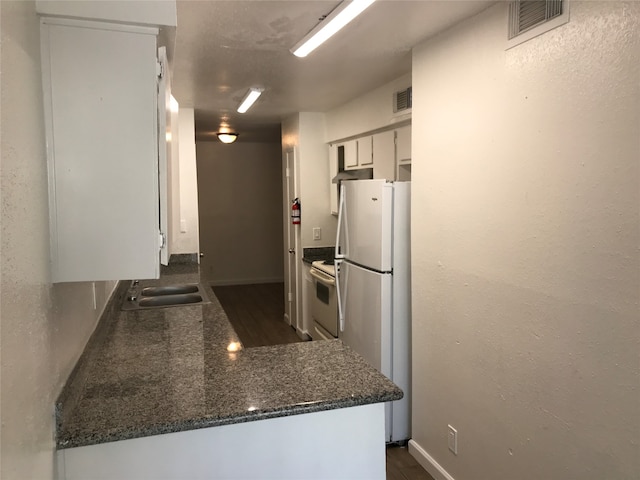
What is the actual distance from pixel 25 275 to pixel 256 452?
2.85 feet

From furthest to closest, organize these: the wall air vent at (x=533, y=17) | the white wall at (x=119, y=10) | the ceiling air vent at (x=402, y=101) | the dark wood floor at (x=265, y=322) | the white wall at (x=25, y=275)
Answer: the ceiling air vent at (x=402, y=101) < the dark wood floor at (x=265, y=322) < the wall air vent at (x=533, y=17) < the white wall at (x=119, y=10) < the white wall at (x=25, y=275)

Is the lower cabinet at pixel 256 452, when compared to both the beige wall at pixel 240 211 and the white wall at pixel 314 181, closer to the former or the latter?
the white wall at pixel 314 181

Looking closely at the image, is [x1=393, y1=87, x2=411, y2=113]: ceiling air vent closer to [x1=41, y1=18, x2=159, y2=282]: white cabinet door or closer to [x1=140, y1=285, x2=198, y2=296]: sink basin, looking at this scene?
[x1=140, y1=285, x2=198, y2=296]: sink basin

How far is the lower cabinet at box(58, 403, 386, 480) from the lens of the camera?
136cm

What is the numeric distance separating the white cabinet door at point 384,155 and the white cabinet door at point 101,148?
2588mm

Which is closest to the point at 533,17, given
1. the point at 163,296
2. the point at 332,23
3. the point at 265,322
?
the point at 332,23

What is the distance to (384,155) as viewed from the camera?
3.79m

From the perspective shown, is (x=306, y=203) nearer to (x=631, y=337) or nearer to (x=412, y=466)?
(x=412, y=466)

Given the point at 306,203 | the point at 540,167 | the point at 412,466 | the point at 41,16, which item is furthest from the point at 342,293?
the point at 41,16

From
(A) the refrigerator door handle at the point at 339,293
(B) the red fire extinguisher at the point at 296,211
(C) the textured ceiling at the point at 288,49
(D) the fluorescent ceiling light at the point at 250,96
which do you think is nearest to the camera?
(C) the textured ceiling at the point at 288,49

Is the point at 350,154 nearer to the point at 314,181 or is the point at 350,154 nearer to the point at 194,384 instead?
the point at 314,181

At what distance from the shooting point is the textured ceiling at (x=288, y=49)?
2127 millimetres

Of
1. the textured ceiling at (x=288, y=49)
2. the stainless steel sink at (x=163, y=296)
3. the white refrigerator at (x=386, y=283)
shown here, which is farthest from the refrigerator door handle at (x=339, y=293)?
the textured ceiling at (x=288, y=49)

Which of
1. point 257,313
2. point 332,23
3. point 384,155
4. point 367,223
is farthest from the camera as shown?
point 257,313
